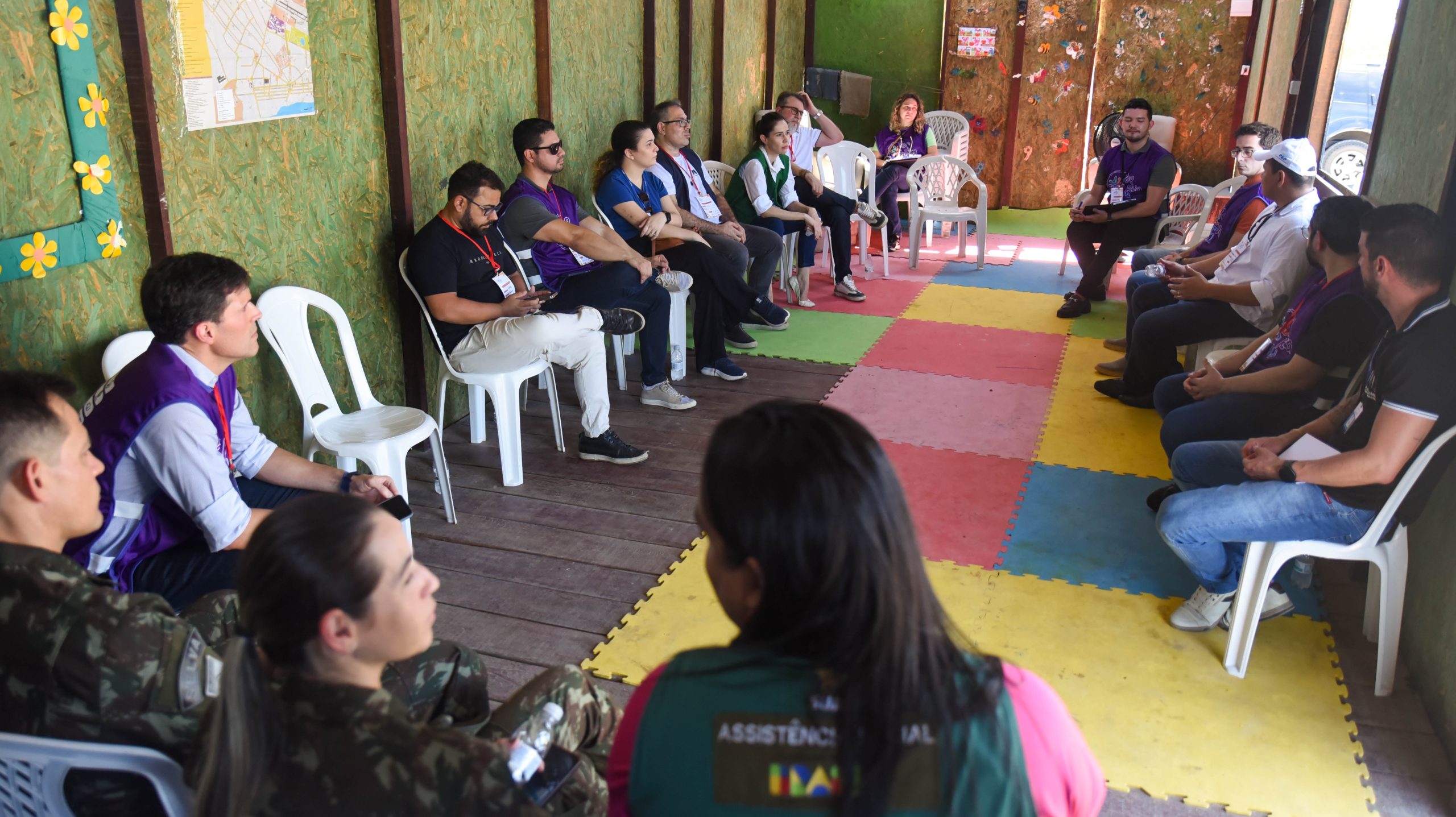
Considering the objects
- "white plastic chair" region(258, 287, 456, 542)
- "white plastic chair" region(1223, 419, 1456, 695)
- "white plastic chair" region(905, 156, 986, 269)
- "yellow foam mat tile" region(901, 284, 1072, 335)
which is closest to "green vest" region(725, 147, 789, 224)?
"yellow foam mat tile" region(901, 284, 1072, 335)

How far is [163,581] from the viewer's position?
90.0 inches

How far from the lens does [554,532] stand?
350 centimetres

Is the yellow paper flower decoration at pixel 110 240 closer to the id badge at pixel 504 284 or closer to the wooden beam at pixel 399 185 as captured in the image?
the wooden beam at pixel 399 185

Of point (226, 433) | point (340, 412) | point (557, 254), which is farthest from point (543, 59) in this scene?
point (226, 433)

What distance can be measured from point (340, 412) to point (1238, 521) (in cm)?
278

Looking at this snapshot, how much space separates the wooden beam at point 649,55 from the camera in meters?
5.80

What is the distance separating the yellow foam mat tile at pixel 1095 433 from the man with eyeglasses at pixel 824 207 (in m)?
1.84

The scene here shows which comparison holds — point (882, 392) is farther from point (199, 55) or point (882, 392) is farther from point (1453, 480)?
point (199, 55)

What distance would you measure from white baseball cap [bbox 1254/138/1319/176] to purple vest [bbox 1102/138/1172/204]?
1958mm

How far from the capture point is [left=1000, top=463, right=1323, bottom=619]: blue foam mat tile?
321 centimetres

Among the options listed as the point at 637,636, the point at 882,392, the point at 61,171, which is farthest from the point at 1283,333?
the point at 61,171

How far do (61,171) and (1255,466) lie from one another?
318 cm

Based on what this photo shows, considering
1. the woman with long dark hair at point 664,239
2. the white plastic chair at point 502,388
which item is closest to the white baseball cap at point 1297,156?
the woman with long dark hair at point 664,239

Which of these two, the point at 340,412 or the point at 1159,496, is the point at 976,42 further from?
the point at 340,412
